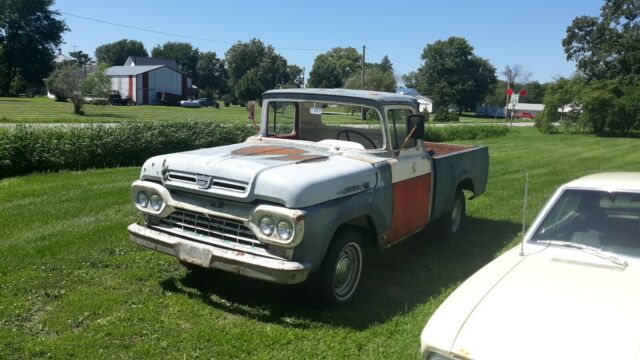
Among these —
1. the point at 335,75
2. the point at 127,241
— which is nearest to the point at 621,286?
the point at 127,241

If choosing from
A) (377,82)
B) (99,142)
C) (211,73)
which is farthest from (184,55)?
(99,142)

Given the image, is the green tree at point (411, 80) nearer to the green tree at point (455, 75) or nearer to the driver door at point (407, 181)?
the green tree at point (455, 75)

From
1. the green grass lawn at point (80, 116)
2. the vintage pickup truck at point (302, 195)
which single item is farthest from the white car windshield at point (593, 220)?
the green grass lawn at point (80, 116)

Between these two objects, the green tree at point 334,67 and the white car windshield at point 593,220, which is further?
the green tree at point 334,67

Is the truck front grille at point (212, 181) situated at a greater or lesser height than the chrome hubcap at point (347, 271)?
greater

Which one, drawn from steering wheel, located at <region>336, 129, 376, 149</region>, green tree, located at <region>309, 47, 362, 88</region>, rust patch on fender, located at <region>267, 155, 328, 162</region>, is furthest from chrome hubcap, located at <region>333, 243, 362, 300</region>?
green tree, located at <region>309, 47, 362, 88</region>

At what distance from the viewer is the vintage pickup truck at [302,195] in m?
4.30

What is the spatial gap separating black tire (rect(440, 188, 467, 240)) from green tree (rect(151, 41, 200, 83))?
116 meters

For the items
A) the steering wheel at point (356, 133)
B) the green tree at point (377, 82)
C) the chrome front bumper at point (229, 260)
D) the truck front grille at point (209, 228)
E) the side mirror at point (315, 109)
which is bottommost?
the chrome front bumper at point (229, 260)

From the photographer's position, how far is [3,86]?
7000 centimetres

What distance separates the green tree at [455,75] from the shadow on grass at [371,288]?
80.6 m

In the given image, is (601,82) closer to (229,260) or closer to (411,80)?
(229,260)

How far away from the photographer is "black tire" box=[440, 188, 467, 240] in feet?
23.7

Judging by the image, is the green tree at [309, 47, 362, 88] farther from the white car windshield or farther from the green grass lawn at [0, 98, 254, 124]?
the white car windshield
